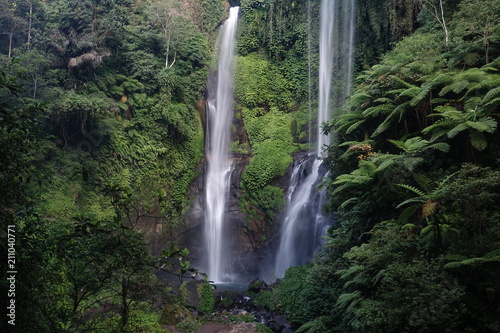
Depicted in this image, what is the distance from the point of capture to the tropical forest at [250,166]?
4691 mm

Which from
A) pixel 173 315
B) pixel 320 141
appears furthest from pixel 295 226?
pixel 173 315

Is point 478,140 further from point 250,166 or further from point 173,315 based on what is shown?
point 250,166

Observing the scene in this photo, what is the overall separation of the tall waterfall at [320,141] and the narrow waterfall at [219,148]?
3.30m

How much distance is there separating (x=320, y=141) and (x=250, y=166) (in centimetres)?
394

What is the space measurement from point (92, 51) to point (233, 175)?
8.94 metres

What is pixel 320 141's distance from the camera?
1955 centimetres

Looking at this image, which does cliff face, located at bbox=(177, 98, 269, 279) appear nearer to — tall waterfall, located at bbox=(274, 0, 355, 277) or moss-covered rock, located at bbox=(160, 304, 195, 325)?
tall waterfall, located at bbox=(274, 0, 355, 277)

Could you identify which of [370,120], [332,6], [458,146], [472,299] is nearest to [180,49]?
[332,6]

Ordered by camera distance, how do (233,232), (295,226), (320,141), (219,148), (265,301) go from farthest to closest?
(219,148)
(320,141)
(233,232)
(295,226)
(265,301)

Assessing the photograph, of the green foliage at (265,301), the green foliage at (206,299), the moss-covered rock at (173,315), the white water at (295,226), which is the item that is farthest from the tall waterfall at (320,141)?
the moss-covered rock at (173,315)

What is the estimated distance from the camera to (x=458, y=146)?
27.9ft

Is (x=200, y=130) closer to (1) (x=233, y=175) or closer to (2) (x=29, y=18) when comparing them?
(1) (x=233, y=175)

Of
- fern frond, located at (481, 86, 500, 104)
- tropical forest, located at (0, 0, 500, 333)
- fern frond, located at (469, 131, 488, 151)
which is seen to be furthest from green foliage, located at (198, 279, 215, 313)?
fern frond, located at (481, 86, 500, 104)

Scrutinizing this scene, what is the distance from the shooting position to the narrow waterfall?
60.6 feet
